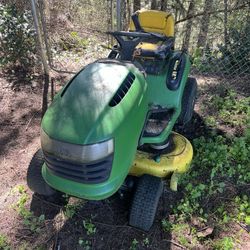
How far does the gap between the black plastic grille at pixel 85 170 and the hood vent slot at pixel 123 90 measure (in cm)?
36

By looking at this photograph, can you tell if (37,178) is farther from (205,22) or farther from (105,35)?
(205,22)

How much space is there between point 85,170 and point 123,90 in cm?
59

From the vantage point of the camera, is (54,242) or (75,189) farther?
(54,242)

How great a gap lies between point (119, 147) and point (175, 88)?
1.03 m

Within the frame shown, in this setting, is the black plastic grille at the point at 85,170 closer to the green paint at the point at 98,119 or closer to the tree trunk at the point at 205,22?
the green paint at the point at 98,119

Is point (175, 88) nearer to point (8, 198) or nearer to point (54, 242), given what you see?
point (54, 242)

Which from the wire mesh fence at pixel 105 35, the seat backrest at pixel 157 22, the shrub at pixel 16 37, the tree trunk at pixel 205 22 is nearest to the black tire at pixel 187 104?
the seat backrest at pixel 157 22

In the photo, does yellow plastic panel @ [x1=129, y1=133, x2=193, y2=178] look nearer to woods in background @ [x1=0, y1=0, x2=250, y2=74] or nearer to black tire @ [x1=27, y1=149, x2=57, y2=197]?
black tire @ [x1=27, y1=149, x2=57, y2=197]

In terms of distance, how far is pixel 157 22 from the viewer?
135 inches

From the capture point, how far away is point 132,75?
2160 millimetres

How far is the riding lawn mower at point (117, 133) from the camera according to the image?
5.79 feet

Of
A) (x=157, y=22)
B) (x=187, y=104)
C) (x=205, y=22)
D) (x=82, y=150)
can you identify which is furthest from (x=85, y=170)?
(x=205, y=22)

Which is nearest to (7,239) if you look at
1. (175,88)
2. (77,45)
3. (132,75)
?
(132,75)

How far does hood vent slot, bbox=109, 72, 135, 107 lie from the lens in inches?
75.9
